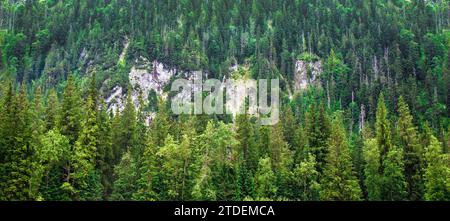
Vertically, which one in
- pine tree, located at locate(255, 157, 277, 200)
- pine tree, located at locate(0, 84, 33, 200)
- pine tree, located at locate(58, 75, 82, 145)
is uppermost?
pine tree, located at locate(58, 75, 82, 145)

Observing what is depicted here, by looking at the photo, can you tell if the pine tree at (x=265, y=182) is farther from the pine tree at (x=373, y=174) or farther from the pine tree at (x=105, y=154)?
the pine tree at (x=105, y=154)

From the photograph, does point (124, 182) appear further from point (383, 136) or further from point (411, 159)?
point (411, 159)

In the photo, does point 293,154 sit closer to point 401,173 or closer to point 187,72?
point 401,173

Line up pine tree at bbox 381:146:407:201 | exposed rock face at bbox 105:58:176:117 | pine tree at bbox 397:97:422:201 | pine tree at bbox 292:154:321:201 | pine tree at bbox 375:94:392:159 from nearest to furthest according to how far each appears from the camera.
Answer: pine tree at bbox 381:146:407:201
pine tree at bbox 397:97:422:201
pine tree at bbox 292:154:321:201
pine tree at bbox 375:94:392:159
exposed rock face at bbox 105:58:176:117

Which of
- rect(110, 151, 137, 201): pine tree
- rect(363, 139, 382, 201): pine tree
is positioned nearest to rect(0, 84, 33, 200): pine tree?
rect(110, 151, 137, 201): pine tree

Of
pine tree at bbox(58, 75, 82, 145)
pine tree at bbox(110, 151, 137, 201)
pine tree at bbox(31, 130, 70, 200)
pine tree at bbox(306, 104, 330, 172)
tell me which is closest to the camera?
pine tree at bbox(31, 130, 70, 200)

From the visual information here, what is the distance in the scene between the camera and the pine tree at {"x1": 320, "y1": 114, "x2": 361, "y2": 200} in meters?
56.2

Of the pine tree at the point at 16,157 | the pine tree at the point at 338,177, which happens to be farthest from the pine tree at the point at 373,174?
the pine tree at the point at 16,157

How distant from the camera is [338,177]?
5622 centimetres

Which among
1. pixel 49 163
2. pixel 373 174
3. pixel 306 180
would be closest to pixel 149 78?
pixel 306 180

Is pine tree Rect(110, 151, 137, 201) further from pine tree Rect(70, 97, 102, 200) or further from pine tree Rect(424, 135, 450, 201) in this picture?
pine tree Rect(424, 135, 450, 201)
